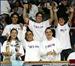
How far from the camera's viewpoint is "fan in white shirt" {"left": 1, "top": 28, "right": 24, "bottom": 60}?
745cm

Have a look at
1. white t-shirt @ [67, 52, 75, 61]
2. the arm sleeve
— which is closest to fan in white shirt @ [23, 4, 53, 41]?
the arm sleeve

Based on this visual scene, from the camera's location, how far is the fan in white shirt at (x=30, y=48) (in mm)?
7484

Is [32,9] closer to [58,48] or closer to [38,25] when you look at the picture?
[38,25]

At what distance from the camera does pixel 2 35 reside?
8016 mm

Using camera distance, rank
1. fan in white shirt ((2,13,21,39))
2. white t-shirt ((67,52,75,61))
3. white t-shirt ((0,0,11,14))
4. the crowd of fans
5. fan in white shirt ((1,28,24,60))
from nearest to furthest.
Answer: white t-shirt ((67,52,75,61))
fan in white shirt ((1,28,24,60))
the crowd of fans
fan in white shirt ((2,13,21,39))
white t-shirt ((0,0,11,14))

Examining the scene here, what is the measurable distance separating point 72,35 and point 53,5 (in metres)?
0.87

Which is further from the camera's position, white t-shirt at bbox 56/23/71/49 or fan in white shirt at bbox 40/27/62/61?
white t-shirt at bbox 56/23/71/49

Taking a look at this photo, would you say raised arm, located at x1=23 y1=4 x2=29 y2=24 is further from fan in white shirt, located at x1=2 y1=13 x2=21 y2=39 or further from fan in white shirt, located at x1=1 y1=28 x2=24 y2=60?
fan in white shirt, located at x1=1 y1=28 x2=24 y2=60

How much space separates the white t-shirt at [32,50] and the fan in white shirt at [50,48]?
10cm

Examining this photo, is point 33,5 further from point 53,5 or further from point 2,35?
point 2,35

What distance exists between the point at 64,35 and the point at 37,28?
0.58 m

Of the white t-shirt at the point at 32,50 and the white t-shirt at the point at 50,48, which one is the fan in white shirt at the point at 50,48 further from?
the white t-shirt at the point at 32,50

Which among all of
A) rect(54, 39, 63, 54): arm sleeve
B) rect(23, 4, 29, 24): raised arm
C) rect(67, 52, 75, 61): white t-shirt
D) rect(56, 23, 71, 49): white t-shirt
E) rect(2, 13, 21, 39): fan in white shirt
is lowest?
rect(67, 52, 75, 61): white t-shirt

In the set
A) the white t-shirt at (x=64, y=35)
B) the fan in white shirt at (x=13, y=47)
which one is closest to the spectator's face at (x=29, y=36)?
the fan in white shirt at (x=13, y=47)
